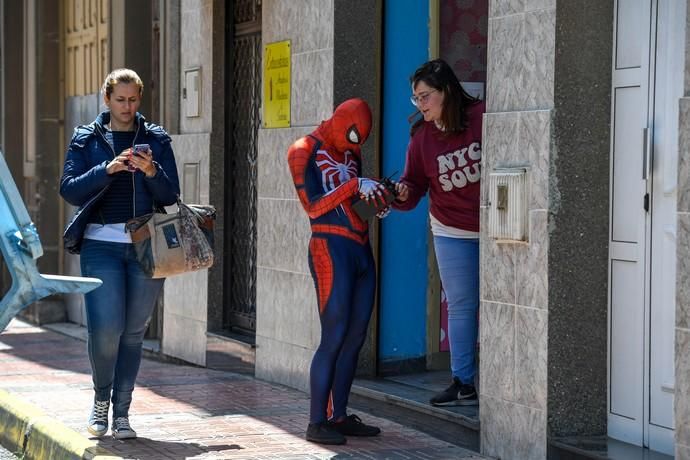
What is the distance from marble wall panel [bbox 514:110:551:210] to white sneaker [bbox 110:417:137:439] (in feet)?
8.16

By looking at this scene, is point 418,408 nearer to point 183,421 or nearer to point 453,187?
point 453,187

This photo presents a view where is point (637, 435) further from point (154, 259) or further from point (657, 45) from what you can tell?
point (154, 259)

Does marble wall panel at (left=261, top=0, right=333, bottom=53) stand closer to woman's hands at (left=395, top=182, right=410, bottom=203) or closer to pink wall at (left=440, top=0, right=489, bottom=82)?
pink wall at (left=440, top=0, right=489, bottom=82)

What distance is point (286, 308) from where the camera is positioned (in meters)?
9.46

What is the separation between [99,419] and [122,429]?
0.47ft

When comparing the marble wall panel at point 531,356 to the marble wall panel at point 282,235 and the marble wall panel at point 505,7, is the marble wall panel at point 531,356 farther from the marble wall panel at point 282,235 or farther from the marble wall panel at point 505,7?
the marble wall panel at point 282,235

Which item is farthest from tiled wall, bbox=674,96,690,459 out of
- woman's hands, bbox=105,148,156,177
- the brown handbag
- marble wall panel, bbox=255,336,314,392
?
marble wall panel, bbox=255,336,314,392

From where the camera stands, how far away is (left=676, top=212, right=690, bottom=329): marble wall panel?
5594mm

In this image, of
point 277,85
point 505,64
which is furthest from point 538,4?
point 277,85

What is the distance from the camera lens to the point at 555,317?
6.48 m

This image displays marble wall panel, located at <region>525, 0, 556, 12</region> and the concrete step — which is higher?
marble wall panel, located at <region>525, 0, 556, 12</region>

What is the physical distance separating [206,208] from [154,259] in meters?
0.47

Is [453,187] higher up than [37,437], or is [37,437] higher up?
[453,187]

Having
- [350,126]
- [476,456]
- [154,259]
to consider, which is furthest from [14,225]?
[476,456]
